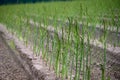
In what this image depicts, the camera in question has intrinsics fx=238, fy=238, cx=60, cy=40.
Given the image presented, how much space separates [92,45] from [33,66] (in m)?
1.23

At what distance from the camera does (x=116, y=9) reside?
620cm

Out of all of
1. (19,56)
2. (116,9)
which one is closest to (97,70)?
(19,56)

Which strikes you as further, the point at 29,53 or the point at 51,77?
the point at 29,53

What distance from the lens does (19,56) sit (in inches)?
135

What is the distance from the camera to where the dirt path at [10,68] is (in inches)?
113

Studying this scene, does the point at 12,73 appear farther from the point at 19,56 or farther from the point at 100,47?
the point at 100,47

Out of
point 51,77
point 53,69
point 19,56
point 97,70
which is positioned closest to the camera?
point 51,77

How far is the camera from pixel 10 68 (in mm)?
3150

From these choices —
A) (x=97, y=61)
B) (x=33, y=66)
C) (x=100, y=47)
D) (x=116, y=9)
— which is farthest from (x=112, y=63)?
(x=116, y=9)

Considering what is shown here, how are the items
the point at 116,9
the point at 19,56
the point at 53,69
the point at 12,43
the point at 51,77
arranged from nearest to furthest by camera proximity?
the point at 51,77 → the point at 53,69 → the point at 19,56 → the point at 12,43 → the point at 116,9

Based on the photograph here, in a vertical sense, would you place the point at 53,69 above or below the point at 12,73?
above

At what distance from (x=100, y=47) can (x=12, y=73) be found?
1.30 meters

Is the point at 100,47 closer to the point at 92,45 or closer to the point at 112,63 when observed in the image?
the point at 92,45

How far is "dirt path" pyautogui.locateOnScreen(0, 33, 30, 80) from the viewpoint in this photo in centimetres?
287
